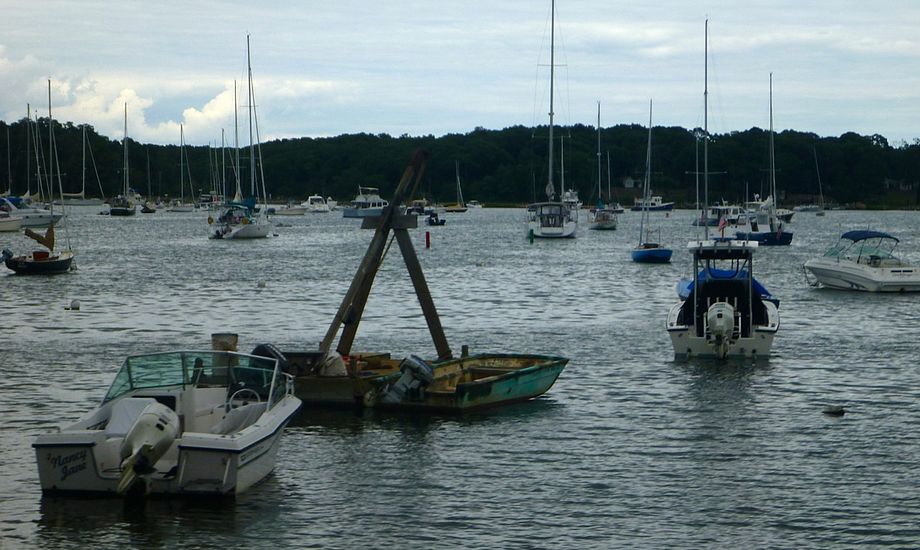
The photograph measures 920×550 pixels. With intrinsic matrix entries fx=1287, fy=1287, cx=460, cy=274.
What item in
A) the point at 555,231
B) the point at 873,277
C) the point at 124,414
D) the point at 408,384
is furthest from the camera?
the point at 555,231

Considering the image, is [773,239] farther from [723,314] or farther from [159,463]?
[159,463]

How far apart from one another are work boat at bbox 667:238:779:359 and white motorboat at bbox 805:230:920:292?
72.1 feet

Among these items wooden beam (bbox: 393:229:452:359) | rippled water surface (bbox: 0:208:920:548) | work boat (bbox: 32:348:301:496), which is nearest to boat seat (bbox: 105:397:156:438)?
work boat (bbox: 32:348:301:496)

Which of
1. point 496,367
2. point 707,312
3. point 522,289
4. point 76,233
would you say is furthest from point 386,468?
point 76,233

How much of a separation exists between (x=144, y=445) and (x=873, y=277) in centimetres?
4365

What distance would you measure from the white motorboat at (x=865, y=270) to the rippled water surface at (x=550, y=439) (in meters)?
1.71

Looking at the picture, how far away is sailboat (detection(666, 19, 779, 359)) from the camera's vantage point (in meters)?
33.3

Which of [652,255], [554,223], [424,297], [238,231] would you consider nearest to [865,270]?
[652,255]

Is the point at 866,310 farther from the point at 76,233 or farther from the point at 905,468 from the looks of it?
the point at 76,233

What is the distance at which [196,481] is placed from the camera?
18812 millimetres

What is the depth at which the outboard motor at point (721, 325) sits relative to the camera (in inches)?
1302

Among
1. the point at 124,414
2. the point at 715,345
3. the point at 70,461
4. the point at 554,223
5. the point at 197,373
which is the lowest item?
the point at 715,345

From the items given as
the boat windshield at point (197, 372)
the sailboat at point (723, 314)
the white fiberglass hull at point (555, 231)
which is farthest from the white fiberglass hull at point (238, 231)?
the boat windshield at point (197, 372)

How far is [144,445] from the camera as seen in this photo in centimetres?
1831
